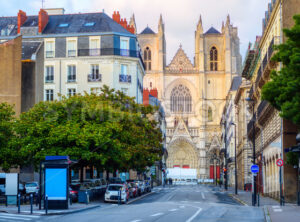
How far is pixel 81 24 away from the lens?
64125 mm

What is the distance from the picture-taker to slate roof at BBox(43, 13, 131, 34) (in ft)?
205

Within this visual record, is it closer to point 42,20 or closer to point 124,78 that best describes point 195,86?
point 124,78

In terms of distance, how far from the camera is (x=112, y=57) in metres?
61.0

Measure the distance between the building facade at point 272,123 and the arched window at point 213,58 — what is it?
258ft

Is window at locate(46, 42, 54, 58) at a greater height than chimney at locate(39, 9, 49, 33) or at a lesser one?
lesser

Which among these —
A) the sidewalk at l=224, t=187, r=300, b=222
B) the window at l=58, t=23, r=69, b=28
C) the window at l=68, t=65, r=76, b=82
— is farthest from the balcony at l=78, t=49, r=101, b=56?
the sidewalk at l=224, t=187, r=300, b=222

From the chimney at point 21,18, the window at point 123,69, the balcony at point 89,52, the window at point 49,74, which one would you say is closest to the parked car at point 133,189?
the window at point 123,69

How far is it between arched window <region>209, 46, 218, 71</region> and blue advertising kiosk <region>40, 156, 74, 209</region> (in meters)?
114

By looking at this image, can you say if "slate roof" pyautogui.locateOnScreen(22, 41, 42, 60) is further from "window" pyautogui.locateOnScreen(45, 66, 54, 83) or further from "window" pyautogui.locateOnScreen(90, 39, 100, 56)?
"window" pyautogui.locateOnScreen(90, 39, 100, 56)

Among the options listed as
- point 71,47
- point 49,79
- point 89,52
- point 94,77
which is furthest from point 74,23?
point 49,79

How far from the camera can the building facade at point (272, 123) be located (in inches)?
1435

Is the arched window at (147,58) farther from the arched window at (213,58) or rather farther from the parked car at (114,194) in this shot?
the parked car at (114,194)

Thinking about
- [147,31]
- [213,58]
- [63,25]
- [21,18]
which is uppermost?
[147,31]

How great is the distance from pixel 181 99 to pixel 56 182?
366 ft
